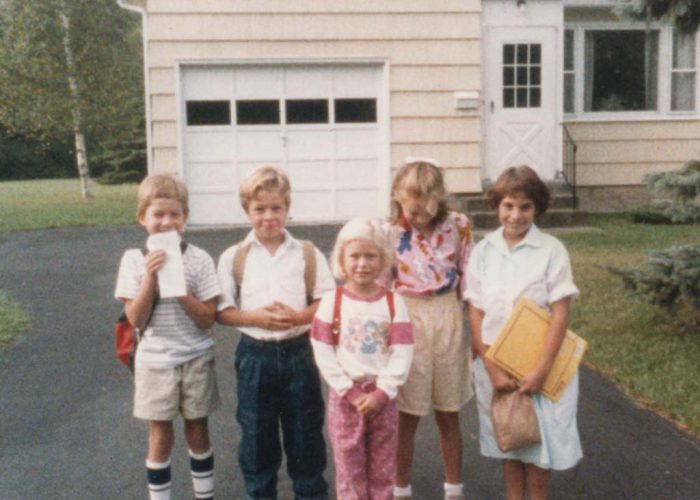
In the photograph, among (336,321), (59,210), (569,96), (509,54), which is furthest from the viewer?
(59,210)

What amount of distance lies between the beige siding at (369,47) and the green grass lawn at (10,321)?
5.05 m

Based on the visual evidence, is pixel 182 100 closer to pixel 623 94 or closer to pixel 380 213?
pixel 380 213

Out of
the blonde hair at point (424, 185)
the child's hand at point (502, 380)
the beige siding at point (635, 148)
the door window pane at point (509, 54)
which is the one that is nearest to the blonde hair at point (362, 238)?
the blonde hair at point (424, 185)

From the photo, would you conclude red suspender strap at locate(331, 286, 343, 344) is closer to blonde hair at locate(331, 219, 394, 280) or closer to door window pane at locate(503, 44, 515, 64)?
blonde hair at locate(331, 219, 394, 280)

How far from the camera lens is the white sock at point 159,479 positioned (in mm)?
3768

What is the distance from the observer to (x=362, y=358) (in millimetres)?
3438

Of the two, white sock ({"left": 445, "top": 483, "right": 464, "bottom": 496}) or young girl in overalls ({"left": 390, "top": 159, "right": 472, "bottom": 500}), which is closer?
young girl in overalls ({"left": 390, "top": 159, "right": 472, "bottom": 500})

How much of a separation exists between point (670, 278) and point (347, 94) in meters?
8.32

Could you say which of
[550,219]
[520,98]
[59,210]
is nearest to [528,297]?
[550,219]

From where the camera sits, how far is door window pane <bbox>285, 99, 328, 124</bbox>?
13.9 meters

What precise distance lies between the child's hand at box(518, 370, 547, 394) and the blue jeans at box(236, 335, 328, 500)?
870 mm

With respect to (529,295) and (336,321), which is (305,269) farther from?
(529,295)

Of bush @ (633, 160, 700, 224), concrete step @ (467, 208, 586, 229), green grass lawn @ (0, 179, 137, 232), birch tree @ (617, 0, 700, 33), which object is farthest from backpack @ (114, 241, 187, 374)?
green grass lawn @ (0, 179, 137, 232)

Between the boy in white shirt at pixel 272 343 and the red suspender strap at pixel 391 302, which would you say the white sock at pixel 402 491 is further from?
the red suspender strap at pixel 391 302
